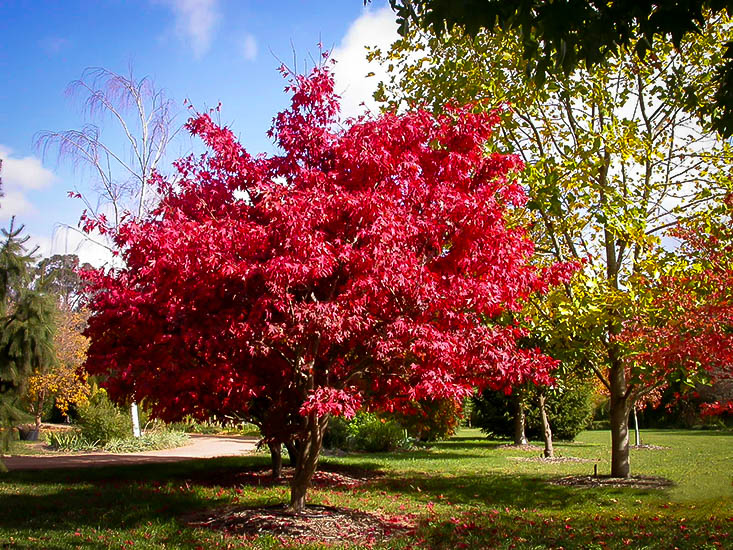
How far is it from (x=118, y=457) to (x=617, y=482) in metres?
13.3

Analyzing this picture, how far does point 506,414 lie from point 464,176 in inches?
699

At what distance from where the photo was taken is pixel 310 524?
7594mm

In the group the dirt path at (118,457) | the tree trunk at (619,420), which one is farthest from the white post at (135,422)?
the tree trunk at (619,420)

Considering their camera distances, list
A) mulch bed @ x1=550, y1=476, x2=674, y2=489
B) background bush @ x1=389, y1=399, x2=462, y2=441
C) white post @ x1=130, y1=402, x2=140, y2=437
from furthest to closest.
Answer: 1. white post @ x1=130, y1=402, x2=140, y2=437
2. background bush @ x1=389, y1=399, x2=462, y2=441
3. mulch bed @ x1=550, y1=476, x2=674, y2=489

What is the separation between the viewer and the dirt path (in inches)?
592

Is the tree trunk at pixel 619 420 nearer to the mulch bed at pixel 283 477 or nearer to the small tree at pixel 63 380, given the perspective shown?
the mulch bed at pixel 283 477

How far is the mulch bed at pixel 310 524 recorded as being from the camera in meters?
7.24

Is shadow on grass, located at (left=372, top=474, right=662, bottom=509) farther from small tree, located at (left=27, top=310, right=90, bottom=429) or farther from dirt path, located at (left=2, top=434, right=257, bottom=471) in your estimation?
small tree, located at (left=27, top=310, right=90, bottom=429)

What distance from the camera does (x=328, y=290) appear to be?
756 cm

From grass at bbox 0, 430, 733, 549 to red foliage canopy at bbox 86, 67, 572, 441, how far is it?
165 cm

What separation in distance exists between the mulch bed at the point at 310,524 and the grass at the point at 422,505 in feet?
1.04

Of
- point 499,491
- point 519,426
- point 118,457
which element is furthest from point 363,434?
point 499,491

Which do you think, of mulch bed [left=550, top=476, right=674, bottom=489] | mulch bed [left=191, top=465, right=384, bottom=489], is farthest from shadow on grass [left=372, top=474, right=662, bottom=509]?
mulch bed [left=191, top=465, right=384, bottom=489]

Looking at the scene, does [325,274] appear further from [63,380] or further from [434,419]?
[63,380]
